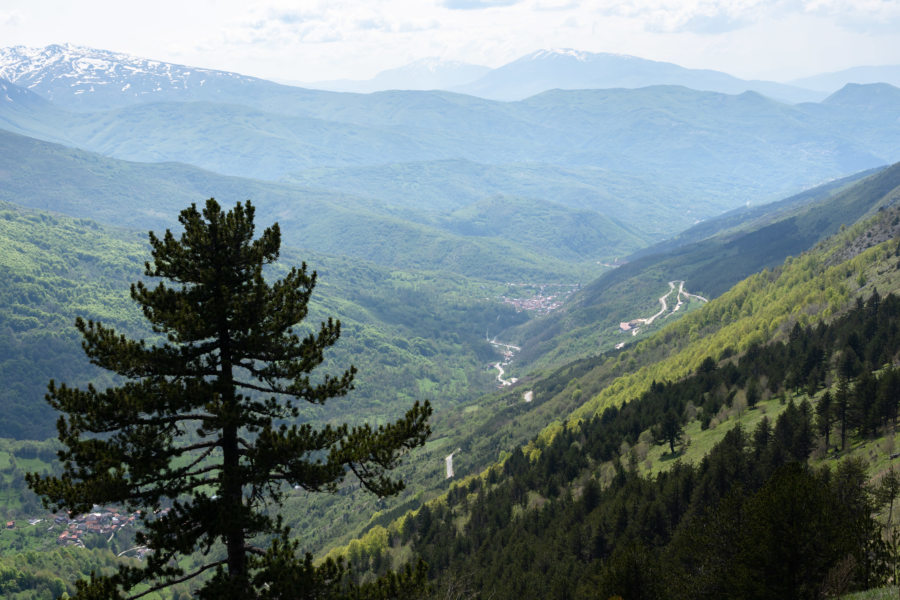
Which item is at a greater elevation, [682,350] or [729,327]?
[729,327]

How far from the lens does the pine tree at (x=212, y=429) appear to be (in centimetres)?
2145

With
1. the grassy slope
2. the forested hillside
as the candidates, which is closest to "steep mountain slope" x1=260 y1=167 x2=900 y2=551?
the grassy slope

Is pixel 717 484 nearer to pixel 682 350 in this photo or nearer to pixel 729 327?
pixel 729 327

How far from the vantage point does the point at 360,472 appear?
2388 centimetres

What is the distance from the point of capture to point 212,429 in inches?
874

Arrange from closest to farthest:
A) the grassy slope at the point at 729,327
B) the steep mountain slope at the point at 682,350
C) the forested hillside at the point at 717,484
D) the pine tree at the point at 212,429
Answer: the pine tree at the point at 212,429 < the forested hillside at the point at 717,484 < the grassy slope at the point at 729,327 < the steep mountain slope at the point at 682,350

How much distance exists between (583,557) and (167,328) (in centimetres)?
5622

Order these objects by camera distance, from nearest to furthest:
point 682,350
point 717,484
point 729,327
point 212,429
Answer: point 212,429 → point 717,484 → point 729,327 → point 682,350

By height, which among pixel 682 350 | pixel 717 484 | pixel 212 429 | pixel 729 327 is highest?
pixel 212 429

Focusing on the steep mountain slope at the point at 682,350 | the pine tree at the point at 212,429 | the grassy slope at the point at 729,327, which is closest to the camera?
the pine tree at the point at 212,429

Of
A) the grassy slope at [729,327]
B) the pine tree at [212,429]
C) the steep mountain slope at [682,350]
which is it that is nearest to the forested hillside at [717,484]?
the grassy slope at [729,327]

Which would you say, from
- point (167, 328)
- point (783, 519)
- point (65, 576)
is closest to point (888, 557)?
point (783, 519)

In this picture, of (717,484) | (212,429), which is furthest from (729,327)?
(212,429)

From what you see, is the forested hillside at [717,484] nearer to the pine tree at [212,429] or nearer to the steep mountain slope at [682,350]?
the steep mountain slope at [682,350]
